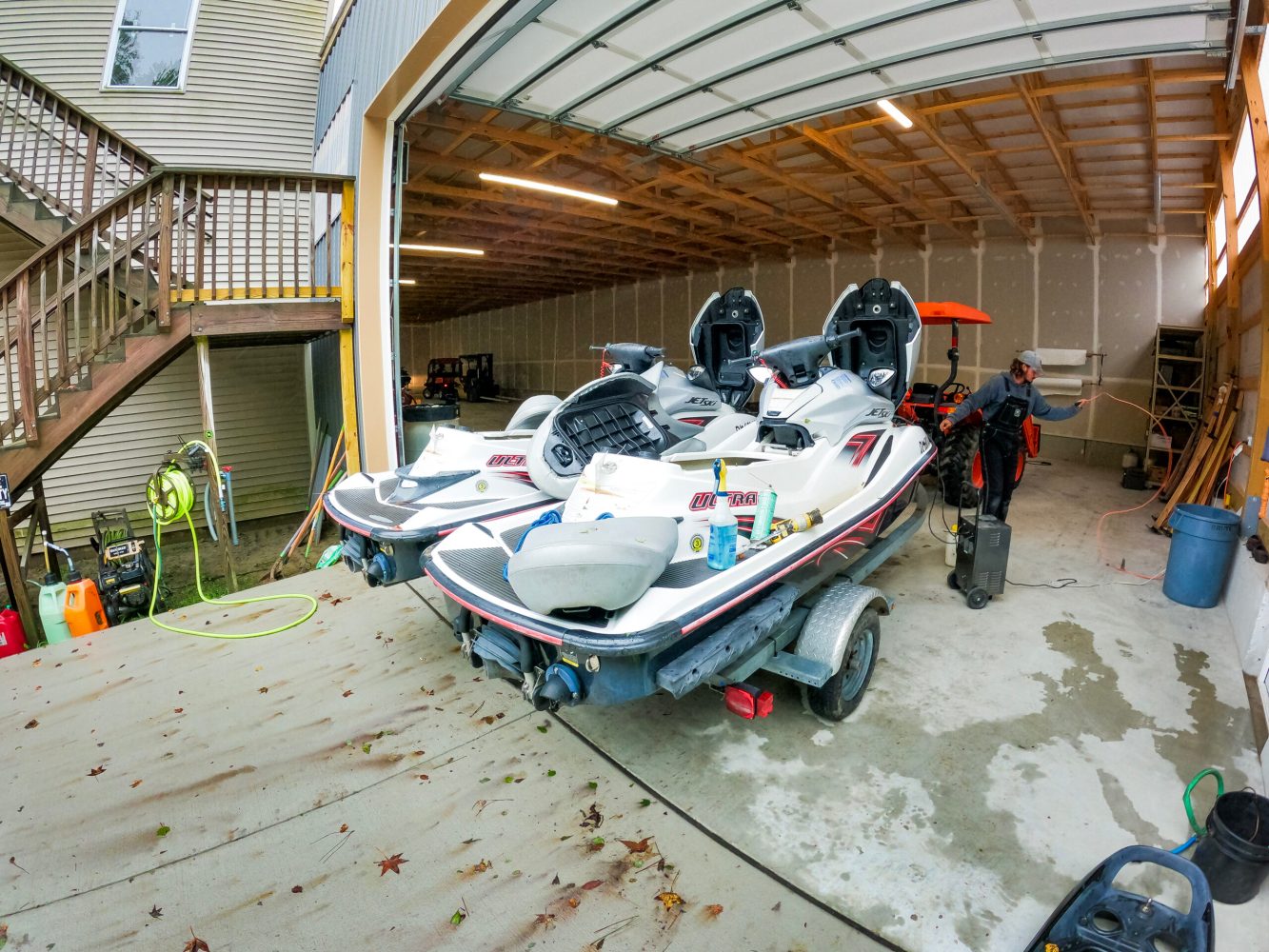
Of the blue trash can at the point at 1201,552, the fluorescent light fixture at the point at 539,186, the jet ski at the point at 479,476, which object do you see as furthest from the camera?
the fluorescent light fixture at the point at 539,186

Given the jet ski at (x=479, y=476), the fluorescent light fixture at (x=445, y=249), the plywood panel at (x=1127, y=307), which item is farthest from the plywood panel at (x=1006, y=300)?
the fluorescent light fixture at (x=445, y=249)

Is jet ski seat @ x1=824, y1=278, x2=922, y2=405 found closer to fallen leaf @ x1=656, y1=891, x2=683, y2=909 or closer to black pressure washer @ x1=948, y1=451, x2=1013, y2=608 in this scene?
black pressure washer @ x1=948, y1=451, x2=1013, y2=608

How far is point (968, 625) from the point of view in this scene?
375 cm

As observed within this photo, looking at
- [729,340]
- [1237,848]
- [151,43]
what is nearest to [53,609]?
[729,340]

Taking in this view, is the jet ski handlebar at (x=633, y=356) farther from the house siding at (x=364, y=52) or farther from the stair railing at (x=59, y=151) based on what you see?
the stair railing at (x=59, y=151)

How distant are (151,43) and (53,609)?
26.7 ft

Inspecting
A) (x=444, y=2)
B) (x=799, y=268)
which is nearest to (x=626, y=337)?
(x=799, y=268)

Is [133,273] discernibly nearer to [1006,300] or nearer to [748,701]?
[748,701]

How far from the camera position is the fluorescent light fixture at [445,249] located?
36.5 ft

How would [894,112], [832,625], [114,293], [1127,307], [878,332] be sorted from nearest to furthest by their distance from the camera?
1. [832,625]
2. [878,332]
3. [114,293]
4. [894,112]
5. [1127,307]

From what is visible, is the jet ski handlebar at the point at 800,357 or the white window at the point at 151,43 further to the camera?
the white window at the point at 151,43

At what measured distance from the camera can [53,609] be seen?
3.99 m

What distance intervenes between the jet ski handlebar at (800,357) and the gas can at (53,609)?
4.91m

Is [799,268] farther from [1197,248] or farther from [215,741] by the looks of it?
[215,741]
